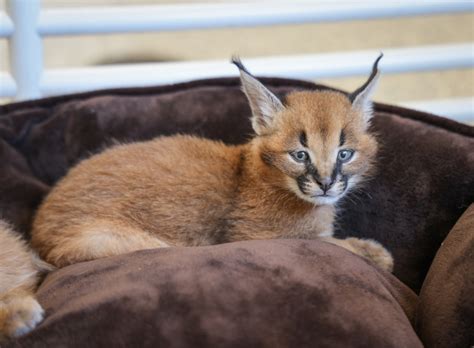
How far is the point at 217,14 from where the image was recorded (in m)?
2.21

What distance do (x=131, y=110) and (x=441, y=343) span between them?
106 centimetres

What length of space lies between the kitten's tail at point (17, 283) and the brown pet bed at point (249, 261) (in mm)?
33

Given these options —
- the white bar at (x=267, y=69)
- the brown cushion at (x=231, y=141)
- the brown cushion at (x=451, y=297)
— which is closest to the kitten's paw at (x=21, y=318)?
the brown cushion at (x=231, y=141)

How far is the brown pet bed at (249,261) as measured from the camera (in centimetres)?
124

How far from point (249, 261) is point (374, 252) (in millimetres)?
442

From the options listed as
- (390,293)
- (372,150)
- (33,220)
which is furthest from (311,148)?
(33,220)

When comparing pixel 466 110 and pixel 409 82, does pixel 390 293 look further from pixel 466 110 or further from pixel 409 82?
pixel 409 82

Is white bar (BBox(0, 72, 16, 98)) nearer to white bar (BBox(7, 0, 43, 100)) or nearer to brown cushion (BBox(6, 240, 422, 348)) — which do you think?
white bar (BBox(7, 0, 43, 100))

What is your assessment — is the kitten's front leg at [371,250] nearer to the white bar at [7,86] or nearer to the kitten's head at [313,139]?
the kitten's head at [313,139]

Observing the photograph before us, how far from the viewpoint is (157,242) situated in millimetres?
1628

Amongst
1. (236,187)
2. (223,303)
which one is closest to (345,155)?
(236,187)

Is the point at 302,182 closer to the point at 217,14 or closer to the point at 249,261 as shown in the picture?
the point at 249,261

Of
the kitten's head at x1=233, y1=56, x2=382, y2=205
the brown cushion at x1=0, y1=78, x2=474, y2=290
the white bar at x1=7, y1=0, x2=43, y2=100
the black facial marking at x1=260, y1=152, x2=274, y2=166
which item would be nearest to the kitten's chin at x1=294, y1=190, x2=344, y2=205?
the kitten's head at x1=233, y1=56, x2=382, y2=205

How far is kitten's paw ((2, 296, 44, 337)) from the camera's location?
1277mm
